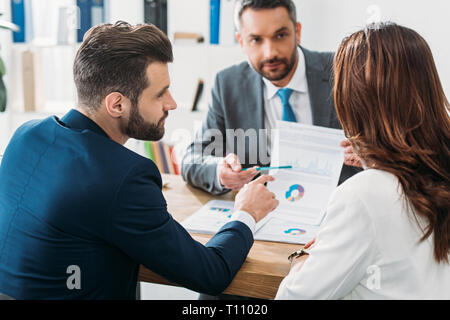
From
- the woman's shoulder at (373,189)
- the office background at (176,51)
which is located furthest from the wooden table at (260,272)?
the office background at (176,51)

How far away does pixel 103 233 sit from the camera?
0.91m

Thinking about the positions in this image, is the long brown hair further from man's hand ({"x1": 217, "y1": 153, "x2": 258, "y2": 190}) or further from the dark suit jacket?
the dark suit jacket

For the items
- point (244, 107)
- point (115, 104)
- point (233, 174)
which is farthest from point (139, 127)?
point (244, 107)

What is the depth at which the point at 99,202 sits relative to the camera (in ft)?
2.90

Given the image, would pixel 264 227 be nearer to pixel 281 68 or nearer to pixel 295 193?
pixel 295 193

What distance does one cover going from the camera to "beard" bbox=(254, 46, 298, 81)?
5.82 feet

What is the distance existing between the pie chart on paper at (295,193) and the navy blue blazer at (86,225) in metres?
0.45

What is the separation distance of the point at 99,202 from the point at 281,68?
3.67ft

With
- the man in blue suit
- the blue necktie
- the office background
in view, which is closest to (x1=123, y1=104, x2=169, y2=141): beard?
the man in blue suit

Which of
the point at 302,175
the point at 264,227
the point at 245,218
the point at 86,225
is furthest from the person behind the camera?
the point at 302,175

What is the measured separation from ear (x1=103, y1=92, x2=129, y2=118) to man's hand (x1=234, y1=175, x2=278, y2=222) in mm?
405

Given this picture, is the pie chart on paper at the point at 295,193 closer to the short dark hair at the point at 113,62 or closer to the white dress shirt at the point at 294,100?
the white dress shirt at the point at 294,100

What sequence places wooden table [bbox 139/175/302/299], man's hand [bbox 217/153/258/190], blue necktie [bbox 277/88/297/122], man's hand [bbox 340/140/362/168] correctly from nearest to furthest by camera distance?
wooden table [bbox 139/175/302/299] < man's hand [bbox 340/140/362/168] < man's hand [bbox 217/153/258/190] < blue necktie [bbox 277/88/297/122]

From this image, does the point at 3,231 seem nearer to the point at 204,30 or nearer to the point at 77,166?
the point at 77,166
